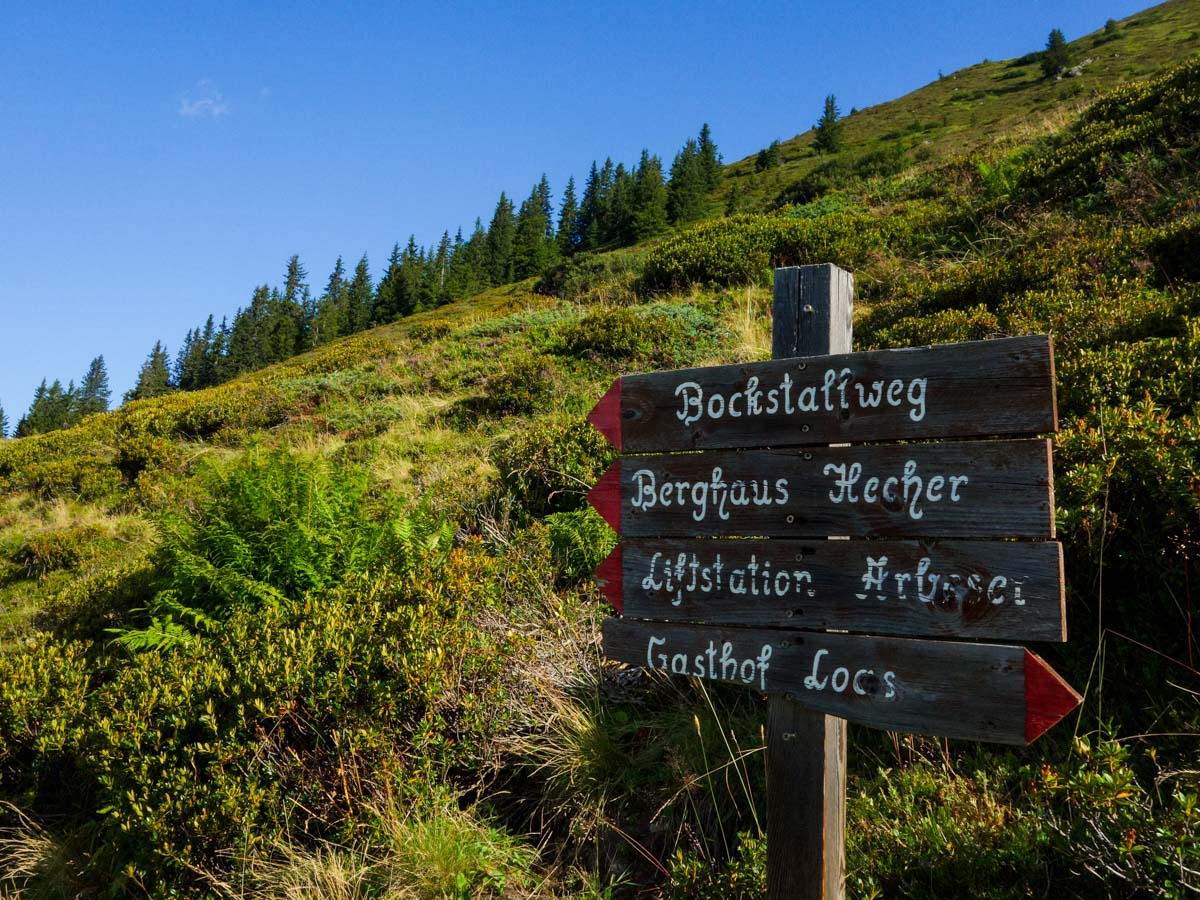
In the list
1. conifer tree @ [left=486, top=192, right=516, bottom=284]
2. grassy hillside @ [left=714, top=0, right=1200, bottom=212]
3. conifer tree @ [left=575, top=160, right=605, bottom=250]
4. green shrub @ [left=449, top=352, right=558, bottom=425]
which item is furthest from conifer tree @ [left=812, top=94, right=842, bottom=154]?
green shrub @ [left=449, top=352, right=558, bottom=425]

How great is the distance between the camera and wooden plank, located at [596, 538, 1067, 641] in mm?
1863

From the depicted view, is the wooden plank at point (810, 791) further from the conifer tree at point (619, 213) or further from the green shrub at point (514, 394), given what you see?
the conifer tree at point (619, 213)

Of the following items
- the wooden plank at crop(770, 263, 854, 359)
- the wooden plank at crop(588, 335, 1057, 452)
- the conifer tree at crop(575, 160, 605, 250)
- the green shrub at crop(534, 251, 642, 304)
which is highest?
the conifer tree at crop(575, 160, 605, 250)

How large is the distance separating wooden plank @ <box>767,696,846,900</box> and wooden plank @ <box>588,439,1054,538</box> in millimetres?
549

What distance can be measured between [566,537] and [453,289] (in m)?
63.3

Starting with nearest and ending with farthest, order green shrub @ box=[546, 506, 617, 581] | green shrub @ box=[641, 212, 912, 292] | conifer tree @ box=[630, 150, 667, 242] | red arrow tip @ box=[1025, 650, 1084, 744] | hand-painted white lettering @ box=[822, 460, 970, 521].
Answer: red arrow tip @ box=[1025, 650, 1084, 744] → hand-painted white lettering @ box=[822, 460, 970, 521] → green shrub @ box=[546, 506, 617, 581] → green shrub @ box=[641, 212, 912, 292] → conifer tree @ box=[630, 150, 667, 242]

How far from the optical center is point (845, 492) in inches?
82.2

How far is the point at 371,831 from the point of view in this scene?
10.1ft

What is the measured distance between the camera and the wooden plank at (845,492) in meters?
1.88

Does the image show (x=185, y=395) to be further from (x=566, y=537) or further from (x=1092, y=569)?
(x=1092, y=569)

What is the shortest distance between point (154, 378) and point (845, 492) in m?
82.9

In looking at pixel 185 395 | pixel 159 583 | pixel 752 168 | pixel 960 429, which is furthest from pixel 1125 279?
pixel 752 168

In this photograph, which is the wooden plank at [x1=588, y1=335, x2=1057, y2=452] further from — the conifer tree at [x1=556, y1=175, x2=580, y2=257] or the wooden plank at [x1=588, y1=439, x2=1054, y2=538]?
the conifer tree at [x1=556, y1=175, x2=580, y2=257]

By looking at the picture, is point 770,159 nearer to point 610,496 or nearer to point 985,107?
point 985,107
